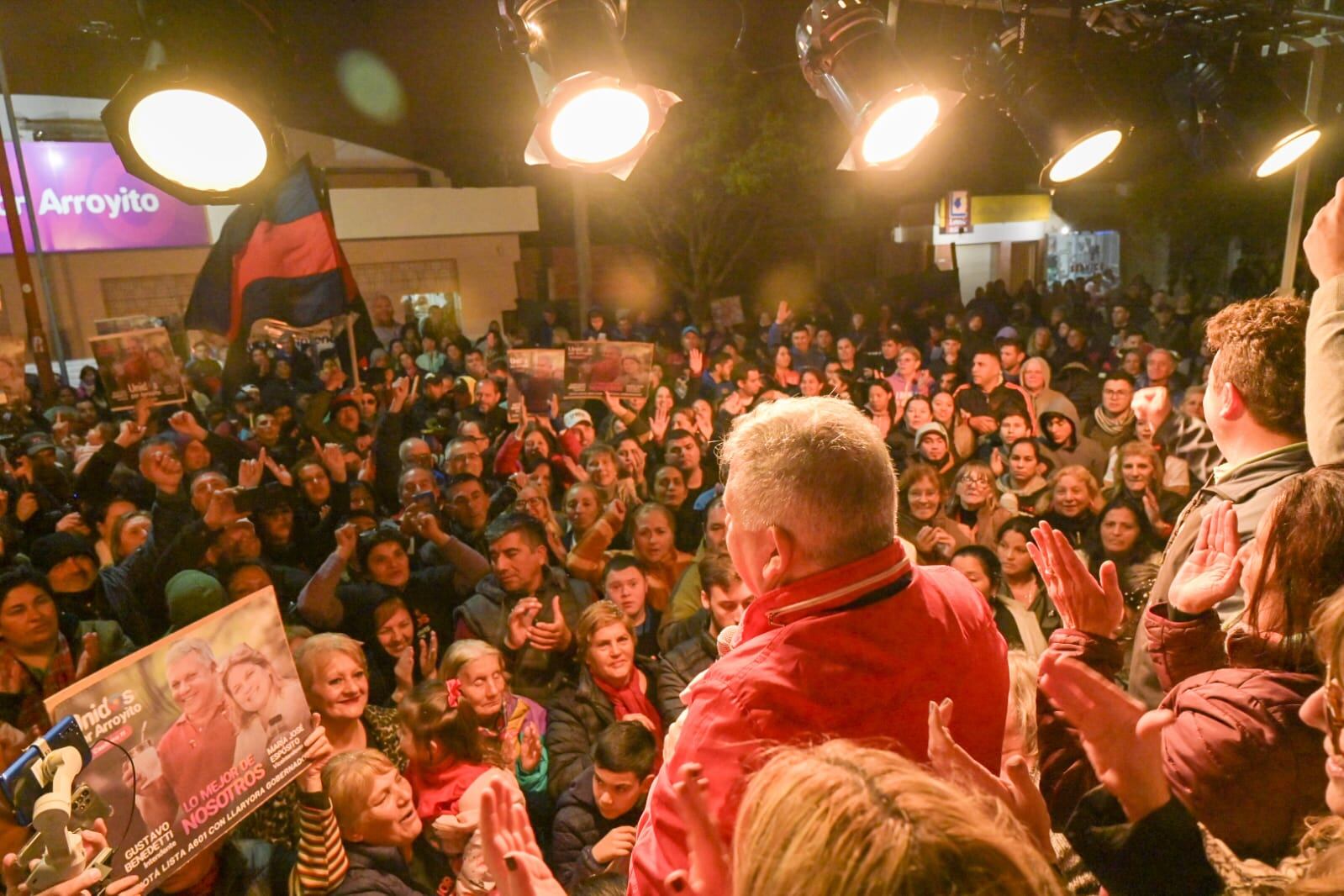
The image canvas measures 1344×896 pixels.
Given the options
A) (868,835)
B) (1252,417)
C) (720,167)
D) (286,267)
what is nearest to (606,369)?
(286,267)

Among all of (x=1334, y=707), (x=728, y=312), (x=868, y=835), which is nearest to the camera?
(x=868, y=835)

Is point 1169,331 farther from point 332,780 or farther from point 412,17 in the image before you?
point 412,17

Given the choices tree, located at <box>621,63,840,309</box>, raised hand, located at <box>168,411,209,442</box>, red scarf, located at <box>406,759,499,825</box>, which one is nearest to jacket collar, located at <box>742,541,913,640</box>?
red scarf, located at <box>406,759,499,825</box>

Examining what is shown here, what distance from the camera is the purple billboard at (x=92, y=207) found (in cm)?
1347

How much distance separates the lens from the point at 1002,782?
122 centimetres

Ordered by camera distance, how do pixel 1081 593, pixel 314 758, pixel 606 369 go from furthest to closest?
pixel 606 369 → pixel 314 758 → pixel 1081 593

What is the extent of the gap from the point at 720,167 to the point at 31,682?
43.0ft

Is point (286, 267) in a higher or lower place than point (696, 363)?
higher

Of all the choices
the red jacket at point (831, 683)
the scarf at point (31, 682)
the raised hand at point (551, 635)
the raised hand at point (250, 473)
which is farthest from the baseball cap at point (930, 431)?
the scarf at point (31, 682)

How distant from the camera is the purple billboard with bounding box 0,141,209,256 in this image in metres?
13.5

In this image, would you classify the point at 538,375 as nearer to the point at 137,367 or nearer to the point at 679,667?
the point at 137,367

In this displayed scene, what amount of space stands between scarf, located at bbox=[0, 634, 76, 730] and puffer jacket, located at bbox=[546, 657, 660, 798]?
1.71 m

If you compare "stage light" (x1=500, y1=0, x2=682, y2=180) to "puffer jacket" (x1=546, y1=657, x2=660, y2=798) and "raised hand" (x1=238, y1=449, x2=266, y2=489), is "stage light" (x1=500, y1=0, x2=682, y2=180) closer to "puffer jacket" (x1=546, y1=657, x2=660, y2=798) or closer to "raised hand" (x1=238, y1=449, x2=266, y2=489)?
"puffer jacket" (x1=546, y1=657, x2=660, y2=798)

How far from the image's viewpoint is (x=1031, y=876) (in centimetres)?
79
